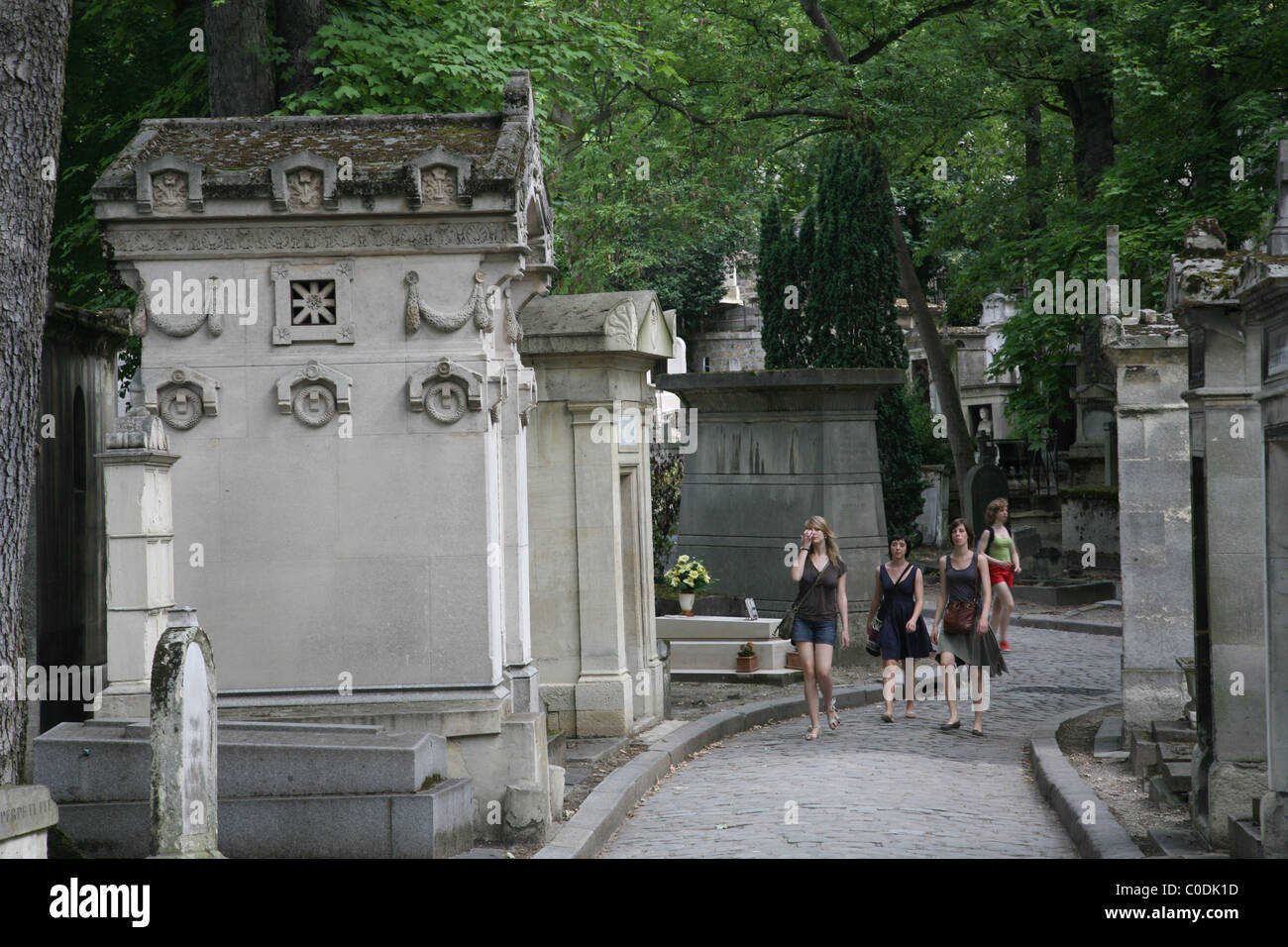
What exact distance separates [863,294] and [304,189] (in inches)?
828

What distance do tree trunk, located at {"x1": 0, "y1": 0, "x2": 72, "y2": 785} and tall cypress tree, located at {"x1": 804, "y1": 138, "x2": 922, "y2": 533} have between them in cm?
2228

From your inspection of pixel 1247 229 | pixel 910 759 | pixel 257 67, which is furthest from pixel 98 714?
pixel 1247 229

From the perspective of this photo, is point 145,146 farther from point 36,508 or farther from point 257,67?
point 257,67

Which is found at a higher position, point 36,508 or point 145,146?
point 145,146

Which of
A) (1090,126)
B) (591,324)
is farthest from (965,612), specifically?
(1090,126)

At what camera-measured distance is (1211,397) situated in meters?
8.19

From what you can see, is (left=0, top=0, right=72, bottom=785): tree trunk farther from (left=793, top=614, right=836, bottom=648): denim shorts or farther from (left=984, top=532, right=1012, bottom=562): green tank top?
(left=984, top=532, right=1012, bottom=562): green tank top

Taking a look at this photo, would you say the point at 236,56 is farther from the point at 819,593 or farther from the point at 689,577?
the point at 819,593

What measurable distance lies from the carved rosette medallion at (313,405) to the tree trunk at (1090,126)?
21.2 metres

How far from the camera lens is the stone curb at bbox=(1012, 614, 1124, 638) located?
2155 cm

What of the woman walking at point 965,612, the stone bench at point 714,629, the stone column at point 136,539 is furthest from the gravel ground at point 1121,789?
the stone column at point 136,539
